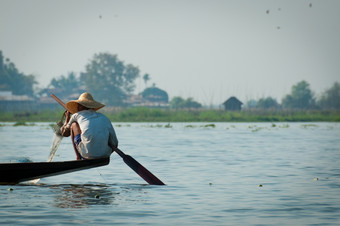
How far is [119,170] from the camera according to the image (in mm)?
13438

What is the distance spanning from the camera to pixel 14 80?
96.3 meters

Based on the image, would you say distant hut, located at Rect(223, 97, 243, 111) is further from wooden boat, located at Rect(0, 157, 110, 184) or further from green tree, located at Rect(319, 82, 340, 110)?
wooden boat, located at Rect(0, 157, 110, 184)

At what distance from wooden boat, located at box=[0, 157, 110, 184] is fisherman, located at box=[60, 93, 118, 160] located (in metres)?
0.15

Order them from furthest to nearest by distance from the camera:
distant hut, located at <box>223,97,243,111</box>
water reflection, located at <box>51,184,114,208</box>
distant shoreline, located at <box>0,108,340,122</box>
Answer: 1. distant hut, located at <box>223,97,243,111</box>
2. distant shoreline, located at <box>0,108,340,122</box>
3. water reflection, located at <box>51,184,114,208</box>

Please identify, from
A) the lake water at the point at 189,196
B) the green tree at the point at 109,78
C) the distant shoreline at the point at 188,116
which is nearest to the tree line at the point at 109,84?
the green tree at the point at 109,78

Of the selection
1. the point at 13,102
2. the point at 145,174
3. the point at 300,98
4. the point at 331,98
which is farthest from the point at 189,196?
the point at 300,98

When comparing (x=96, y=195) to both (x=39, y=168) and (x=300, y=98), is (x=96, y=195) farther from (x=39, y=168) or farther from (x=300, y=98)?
(x=300, y=98)

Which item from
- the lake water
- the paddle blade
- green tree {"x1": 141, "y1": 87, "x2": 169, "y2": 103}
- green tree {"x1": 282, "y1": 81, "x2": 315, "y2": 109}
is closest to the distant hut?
green tree {"x1": 282, "y1": 81, "x2": 315, "y2": 109}

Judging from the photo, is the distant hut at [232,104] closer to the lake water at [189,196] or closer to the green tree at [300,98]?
the green tree at [300,98]

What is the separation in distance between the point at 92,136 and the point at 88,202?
1207 millimetres

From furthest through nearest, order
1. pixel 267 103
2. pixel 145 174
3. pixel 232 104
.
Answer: pixel 267 103
pixel 232 104
pixel 145 174

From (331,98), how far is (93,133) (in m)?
81.9

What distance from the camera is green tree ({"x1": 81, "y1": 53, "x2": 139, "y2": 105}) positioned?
89425mm

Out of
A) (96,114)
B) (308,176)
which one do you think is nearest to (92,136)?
(96,114)
